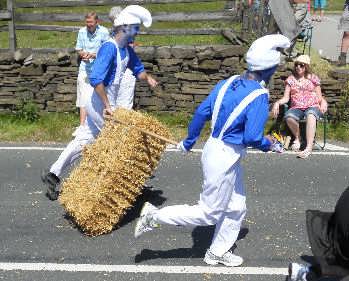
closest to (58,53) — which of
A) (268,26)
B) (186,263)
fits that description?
(268,26)

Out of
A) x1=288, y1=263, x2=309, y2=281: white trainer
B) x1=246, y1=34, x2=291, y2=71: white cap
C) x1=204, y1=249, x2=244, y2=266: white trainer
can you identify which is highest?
x1=246, y1=34, x2=291, y2=71: white cap

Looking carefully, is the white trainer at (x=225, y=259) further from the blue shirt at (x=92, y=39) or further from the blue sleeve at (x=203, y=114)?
the blue shirt at (x=92, y=39)

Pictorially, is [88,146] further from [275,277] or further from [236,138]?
[275,277]

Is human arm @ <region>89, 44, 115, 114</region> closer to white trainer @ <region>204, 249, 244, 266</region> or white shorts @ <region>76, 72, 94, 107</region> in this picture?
white trainer @ <region>204, 249, 244, 266</region>

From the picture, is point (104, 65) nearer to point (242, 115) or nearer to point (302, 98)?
point (242, 115)

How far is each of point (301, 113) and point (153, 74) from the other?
8.87ft

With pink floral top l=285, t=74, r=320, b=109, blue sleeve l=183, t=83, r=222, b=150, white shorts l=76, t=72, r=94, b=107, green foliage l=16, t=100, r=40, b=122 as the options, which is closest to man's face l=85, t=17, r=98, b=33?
white shorts l=76, t=72, r=94, b=107

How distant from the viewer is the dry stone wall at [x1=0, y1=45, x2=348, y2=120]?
1074 cm

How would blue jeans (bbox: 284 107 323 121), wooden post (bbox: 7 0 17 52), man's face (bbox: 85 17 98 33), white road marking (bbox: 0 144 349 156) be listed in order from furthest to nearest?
wooden post (bbox: 7 0 17 52) → man's face (bbox: 85 17 98 33) → blue jeans (bbox: 284 107 323 121) → white road marking (bbox: 0 144 349 156)

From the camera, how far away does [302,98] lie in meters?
9.55

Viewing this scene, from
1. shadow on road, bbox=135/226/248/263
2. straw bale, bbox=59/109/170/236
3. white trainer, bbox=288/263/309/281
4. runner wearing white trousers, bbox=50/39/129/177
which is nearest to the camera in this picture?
white trainer, bbox=288/263/309/281

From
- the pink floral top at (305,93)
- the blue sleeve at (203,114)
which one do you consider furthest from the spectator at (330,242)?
the pink floral top at (305,93)

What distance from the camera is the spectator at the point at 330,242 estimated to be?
4.51 m

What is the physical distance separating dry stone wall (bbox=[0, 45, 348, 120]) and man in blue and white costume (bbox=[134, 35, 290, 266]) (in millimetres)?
5227
